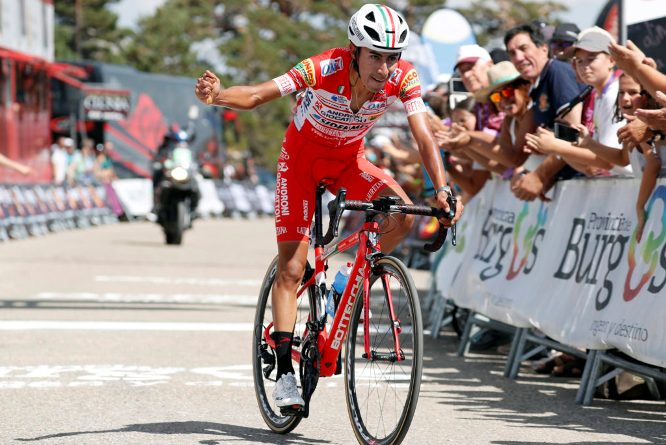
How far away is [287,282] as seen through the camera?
22.5 ft

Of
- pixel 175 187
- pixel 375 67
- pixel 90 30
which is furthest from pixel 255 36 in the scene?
pixel 375 67

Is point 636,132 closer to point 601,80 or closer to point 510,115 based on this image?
point 601,80

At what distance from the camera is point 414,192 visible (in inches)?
781

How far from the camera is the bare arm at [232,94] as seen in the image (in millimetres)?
6145

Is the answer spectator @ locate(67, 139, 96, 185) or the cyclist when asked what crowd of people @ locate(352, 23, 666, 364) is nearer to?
the cyclist

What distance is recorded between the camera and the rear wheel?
681cm

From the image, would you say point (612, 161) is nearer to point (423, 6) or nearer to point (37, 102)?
point (37, 102)

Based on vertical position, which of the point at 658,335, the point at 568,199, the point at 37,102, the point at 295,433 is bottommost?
the point at 295,433

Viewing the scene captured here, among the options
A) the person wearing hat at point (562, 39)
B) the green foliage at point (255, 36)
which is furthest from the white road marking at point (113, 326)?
the green foliage at point (255, 36)

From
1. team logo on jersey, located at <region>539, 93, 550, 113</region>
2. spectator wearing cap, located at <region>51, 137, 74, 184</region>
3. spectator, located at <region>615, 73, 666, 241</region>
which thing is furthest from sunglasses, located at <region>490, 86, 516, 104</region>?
spectator wearing cap, located at <region>51, 137, 74, 184</region>

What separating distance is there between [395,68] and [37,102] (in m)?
32.7

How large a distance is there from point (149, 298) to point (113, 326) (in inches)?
107

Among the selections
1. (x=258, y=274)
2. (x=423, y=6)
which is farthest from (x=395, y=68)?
(x=423, y=6)

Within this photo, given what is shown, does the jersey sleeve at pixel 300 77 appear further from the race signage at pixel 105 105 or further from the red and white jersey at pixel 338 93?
the race signage at pixel 105 105
